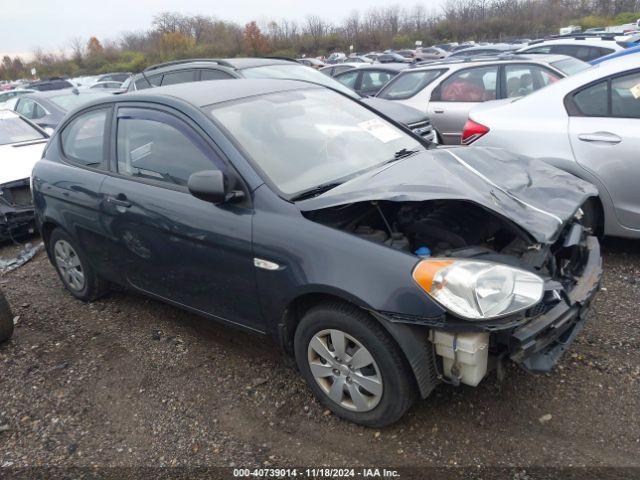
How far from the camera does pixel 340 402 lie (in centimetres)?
280

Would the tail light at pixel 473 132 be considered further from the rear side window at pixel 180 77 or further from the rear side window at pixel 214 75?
the rear side window at pixel 180 77

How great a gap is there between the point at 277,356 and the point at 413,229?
1.29m

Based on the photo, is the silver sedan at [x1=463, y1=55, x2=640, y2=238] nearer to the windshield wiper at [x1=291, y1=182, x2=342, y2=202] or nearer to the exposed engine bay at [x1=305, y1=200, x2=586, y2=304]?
the exposed engine bay at [x1=305, y1=200, x2=586, y2=304]

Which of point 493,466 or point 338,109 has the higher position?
point 338,109

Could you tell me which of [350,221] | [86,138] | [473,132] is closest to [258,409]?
[350,221]

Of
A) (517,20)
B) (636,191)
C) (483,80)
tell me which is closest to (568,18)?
(517,20)

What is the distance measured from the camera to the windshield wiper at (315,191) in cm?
287

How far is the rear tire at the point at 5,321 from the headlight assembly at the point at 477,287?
3092 millimetres

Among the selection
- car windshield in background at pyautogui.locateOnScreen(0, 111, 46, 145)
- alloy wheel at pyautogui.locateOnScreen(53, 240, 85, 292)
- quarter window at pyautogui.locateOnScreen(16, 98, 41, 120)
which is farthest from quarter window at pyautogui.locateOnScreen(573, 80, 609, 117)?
quarter window at pyautogui.locateOnScreen(16, 98, 41, 120)

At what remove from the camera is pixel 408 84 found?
8.19 metres

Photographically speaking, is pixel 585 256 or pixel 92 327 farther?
pixel 92 327

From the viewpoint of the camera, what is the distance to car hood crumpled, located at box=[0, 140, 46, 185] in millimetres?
6196

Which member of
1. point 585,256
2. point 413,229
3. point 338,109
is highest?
point 338,109

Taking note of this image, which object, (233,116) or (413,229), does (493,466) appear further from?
(233,116)
